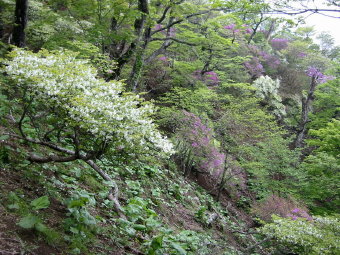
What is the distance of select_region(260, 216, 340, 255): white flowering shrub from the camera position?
538cm

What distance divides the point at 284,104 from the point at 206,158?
12972 mm

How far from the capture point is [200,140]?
10.4 meters

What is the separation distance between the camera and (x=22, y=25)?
5.85 meters

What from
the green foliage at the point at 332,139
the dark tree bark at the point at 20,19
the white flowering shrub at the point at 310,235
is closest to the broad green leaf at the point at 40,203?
the dark tree bark at the point at 20,19

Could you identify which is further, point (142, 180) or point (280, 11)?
point (142, 180)

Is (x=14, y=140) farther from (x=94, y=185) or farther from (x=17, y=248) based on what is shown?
(x=17, y=248)

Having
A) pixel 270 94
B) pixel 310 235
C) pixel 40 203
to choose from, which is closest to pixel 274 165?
pixel 310 235

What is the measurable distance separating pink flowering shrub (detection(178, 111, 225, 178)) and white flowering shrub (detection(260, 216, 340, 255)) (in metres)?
4.29

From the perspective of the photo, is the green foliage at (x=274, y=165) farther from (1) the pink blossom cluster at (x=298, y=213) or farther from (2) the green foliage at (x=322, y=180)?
(1) the pink blossom cluster at (x=298, y=213)

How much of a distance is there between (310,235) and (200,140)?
523 cm

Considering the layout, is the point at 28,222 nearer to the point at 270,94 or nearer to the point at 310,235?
the point at 310,235

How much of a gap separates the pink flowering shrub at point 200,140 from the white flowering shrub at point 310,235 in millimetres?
4288

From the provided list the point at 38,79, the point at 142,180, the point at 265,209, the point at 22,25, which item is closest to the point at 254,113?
the point at 265,209

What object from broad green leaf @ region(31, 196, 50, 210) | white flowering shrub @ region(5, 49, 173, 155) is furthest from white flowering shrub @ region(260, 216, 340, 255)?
broad green leaf @ region(31, 196, 50, 210)
